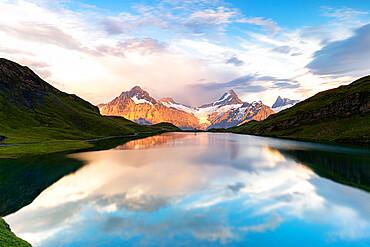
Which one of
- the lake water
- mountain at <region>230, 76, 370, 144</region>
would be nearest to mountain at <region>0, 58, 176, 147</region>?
the lake water

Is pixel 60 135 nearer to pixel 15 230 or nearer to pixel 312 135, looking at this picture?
pixel 15 230

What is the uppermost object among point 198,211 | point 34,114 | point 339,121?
point 34,114

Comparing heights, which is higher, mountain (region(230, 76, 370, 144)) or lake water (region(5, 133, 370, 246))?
mountain (region(230, 76, 370, 144))

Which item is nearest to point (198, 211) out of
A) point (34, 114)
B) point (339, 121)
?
point (34, 114)

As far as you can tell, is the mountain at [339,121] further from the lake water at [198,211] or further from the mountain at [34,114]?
the mountain at [34,114]

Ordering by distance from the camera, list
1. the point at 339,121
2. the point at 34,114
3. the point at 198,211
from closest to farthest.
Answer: the point at 198,211 < the point at 34,114 < the point at 339,121

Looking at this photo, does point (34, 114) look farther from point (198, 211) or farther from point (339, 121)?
point (339, 121)

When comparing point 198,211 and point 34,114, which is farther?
point 34,114

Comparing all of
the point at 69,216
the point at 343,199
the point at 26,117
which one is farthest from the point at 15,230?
the point at 26,117

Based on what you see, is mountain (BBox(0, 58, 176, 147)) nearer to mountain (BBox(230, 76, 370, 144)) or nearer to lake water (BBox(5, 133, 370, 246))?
lake water (BBox(5, 133, 370, 246))

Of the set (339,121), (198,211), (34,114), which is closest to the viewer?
(198,211)

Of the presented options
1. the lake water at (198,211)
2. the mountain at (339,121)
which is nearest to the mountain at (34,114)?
the lake water at (198,211)

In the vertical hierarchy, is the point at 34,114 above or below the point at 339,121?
above

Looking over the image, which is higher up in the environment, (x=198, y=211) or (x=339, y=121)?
(x=339, y=121)
